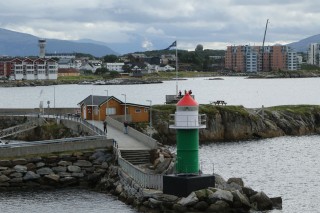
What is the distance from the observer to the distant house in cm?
6338

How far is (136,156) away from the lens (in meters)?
42.6

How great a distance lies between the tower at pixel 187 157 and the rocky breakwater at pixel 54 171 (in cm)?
1039

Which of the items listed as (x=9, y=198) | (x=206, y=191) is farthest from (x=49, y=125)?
(x=206, y=191)

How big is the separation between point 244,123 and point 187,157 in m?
39.1

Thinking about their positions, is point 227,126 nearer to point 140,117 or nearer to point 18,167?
point 140,117

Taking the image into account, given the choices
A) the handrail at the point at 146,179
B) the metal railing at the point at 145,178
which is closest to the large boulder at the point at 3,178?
the metal railing at the point at 145,178

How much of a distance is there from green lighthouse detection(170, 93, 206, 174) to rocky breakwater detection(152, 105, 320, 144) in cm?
3170

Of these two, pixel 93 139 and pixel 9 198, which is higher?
pixel 93 139

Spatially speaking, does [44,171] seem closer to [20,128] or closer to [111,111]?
[111,111]

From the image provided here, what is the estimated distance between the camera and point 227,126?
71750mm

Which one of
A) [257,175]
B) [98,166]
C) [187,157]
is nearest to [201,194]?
[187,157]

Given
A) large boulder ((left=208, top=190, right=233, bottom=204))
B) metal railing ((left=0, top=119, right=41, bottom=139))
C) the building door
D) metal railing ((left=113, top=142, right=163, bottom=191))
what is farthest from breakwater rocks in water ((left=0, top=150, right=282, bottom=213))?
metal railing ((left=0, top=119, right=41, bottom=139))

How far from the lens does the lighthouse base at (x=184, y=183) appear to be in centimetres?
3312

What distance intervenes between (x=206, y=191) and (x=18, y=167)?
590 inches
